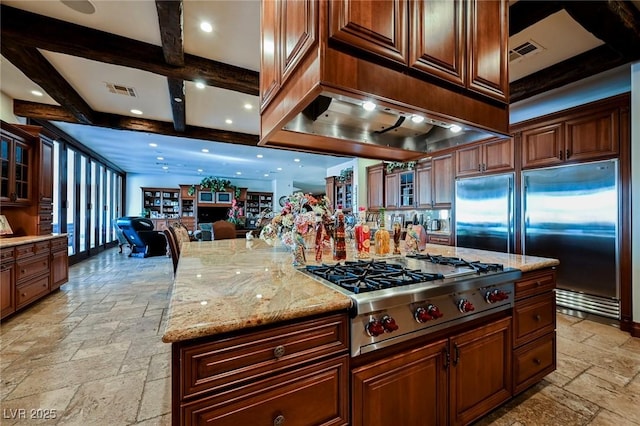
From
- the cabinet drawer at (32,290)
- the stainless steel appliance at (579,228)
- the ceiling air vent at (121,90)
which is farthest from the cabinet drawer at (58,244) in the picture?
the stainless steel appliance at (579,228)

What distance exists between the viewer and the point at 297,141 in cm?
182

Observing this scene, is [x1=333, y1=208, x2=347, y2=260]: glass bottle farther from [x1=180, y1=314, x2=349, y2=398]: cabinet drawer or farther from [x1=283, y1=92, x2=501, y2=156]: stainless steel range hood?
[x1=180, y1=314, x2=349, y2=398]: cabinet drawer

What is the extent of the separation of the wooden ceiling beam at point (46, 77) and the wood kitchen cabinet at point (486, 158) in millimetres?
5364

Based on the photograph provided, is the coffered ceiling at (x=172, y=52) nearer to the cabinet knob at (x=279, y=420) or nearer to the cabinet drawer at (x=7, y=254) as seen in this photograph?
the cabinet drawer at (x=7, y=254)

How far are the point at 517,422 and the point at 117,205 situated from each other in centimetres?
1259

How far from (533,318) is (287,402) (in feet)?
5.37

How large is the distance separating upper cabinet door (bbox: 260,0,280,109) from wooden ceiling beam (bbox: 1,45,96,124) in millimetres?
2910

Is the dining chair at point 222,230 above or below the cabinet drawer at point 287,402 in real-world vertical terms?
above

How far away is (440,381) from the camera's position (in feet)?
4.18

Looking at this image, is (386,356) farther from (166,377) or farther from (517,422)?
(166,377)

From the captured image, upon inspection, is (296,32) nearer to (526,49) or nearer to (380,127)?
(380,127)

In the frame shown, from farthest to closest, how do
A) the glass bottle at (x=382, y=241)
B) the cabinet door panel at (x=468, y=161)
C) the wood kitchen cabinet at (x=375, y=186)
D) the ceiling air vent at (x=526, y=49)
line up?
the wood kitchen cabinet at (x=375, y=186) < the cabinet door panel at (x=468, y=161) < the ceiling air vent at (x=526, y=49) < the glass bottle at (x=382, y=241)

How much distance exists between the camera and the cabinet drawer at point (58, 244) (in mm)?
3828

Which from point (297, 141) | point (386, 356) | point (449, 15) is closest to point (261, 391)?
point (386, 356)
